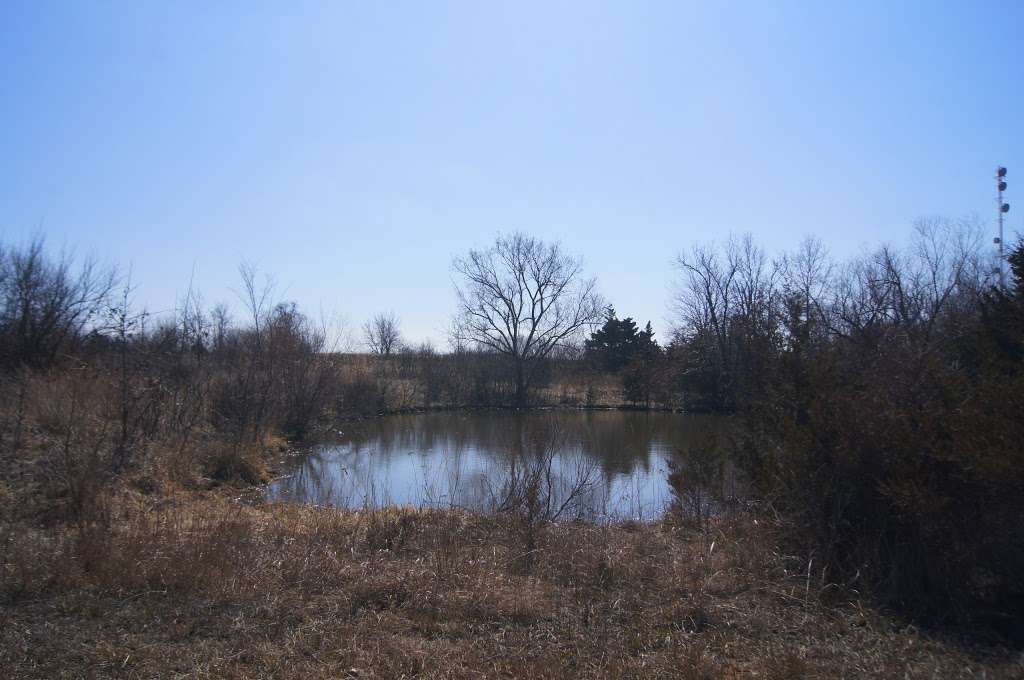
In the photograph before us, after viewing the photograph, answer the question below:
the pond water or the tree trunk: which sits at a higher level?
the tree trunk

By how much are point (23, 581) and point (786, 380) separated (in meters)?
7.16

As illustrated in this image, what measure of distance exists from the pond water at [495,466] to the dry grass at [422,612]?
72.6 inches

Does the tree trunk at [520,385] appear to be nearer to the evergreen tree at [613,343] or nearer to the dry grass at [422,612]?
the evergreen tree at [613,343]

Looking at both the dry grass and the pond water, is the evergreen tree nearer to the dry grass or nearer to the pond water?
the pond water

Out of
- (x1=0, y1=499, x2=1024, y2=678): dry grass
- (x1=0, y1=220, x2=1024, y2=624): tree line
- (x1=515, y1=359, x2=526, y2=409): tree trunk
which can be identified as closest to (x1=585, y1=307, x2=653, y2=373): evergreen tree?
(x1=515, y1=359, x2=526, y2=409): tree trunk

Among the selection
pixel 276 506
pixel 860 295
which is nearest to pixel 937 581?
pixel 276 506

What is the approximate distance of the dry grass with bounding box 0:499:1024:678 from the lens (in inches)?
156

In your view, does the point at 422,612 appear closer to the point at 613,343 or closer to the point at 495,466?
the point at 495,466

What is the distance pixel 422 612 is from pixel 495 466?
28.2 ft

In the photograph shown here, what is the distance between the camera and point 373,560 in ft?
19.8

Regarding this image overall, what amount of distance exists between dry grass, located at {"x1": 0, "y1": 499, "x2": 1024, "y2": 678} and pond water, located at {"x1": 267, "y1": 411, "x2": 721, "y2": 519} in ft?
6.05

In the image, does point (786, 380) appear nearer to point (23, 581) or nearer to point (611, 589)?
point (611, 589)

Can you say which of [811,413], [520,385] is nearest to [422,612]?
[811,413]

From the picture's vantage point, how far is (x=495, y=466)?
44.0 ft
